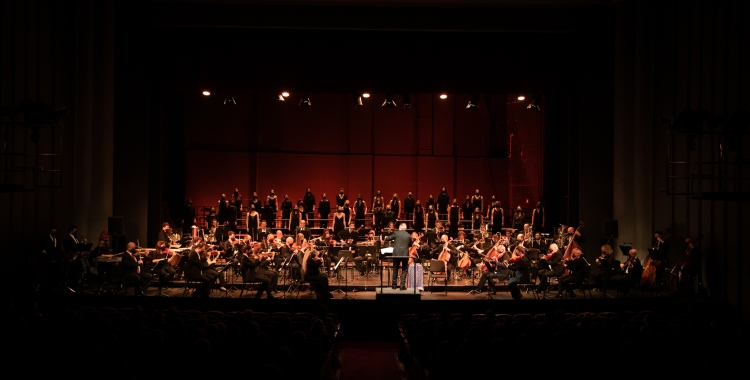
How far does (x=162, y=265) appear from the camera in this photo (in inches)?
635

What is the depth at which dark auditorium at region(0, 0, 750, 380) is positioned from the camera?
9617 millimetres

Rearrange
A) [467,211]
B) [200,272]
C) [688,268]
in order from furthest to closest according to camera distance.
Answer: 1. [467,211]
2. [200,272]
3. [688,268]

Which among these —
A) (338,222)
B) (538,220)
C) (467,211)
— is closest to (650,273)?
(538,220)

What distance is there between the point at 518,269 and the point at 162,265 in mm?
8026

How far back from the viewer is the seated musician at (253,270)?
48.4 feet

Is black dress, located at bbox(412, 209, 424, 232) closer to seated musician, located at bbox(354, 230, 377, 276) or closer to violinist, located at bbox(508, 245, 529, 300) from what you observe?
seated musician, located at bbox(354, 230, 377, 276)

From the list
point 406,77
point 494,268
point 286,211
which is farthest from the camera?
point 286,211

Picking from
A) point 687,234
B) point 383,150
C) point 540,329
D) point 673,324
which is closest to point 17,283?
point 540,329

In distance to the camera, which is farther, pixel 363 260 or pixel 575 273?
pixel 363 260

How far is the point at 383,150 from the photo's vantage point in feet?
91.9

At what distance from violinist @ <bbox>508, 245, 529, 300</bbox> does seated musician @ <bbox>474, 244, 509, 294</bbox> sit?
224mm

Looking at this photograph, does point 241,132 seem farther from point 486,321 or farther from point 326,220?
point 486,321

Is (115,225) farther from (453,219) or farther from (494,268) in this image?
(453,219)

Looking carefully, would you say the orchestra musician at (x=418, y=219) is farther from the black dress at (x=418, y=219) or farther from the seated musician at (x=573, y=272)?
the seated musician at (x=573, y=272)
